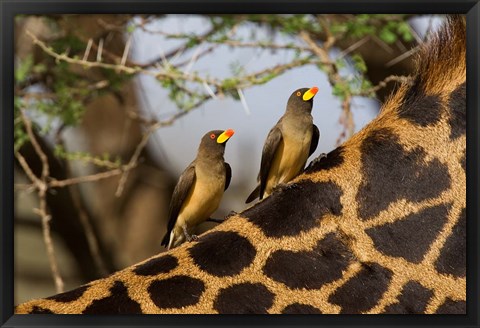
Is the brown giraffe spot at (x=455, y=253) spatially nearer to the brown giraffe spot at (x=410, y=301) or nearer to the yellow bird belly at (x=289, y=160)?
the brown giraffe spot at (x=410, y=301)

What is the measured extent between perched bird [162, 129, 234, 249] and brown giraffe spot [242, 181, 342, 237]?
0.34m

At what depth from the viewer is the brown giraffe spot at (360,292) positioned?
2.02 metres

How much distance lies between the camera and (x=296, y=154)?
245cm

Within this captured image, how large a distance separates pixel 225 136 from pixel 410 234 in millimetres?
604

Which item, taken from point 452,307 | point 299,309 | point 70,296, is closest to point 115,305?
point 70,296

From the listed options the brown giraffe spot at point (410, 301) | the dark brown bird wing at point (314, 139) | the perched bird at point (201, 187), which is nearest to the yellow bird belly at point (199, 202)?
the perched bird at point (201, 187)

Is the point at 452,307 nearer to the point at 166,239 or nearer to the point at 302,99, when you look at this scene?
the point at 302,99

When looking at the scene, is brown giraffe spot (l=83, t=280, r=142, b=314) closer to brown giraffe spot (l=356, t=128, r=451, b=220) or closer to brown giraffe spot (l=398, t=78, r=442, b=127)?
brown giraffe spot (l=356, t=128, r=451, b=220)

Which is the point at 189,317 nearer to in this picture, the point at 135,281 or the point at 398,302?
the point at 135,281

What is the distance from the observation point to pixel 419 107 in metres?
2.24

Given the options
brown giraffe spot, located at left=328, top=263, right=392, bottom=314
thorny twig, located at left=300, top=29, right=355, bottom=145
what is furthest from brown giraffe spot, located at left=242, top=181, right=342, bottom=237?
thorny twig, located at left=300, top=29, right=355, bottom=145

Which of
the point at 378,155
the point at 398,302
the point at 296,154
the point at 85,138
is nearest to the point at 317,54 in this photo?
the point at 296,154

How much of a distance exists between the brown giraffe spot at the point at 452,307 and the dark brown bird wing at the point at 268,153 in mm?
652

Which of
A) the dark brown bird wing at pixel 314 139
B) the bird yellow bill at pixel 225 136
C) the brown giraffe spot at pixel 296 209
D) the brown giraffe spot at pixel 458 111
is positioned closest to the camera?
the brown giraffe spot at pixel 296 209
